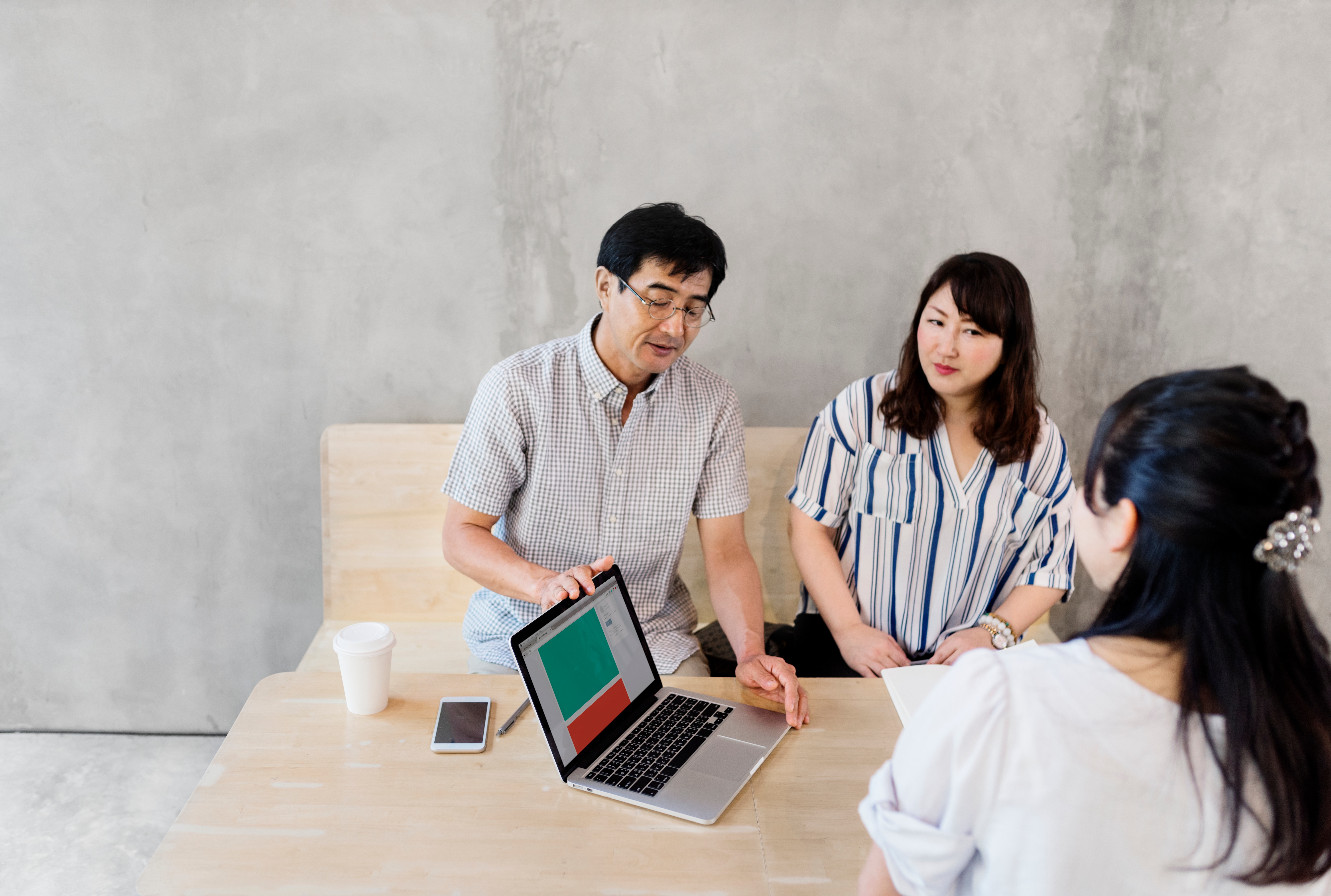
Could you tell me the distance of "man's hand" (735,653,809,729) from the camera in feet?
4.26

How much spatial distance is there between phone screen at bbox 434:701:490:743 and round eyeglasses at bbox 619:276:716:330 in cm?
74

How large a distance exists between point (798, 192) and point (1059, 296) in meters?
0.71

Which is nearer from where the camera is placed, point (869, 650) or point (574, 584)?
point (574, 584)

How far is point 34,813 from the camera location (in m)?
2.17

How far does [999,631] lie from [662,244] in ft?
3.31

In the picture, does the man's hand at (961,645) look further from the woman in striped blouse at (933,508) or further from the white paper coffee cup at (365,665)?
the white paper coffee cup at (365,665)

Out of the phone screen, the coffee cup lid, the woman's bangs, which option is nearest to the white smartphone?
the phone screen

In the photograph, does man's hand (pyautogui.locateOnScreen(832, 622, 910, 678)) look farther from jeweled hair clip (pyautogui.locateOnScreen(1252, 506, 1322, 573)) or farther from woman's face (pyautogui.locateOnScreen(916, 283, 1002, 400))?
jeweled hair clip (pyautogui.locateOnScreen(1252, 506, 1322, 573))

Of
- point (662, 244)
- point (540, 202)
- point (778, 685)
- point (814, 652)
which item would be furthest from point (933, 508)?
point (540, 202)

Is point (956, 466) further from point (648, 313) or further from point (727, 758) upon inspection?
point (727, 758)

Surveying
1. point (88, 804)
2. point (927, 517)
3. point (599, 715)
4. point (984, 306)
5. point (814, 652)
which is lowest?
point (88, 804)

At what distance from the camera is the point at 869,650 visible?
5.74 feet

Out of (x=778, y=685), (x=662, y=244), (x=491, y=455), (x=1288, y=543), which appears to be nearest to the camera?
(x=1288, y=543)

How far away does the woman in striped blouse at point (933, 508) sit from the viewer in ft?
5.72
